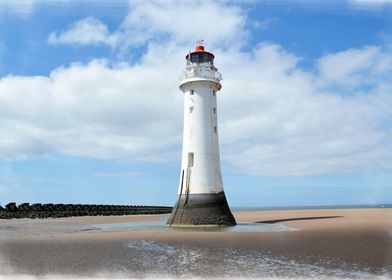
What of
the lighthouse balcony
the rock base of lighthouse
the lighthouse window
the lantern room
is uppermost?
the lantern room

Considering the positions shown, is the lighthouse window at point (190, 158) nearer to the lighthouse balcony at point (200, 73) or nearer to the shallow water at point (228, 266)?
the lighthouse balcony at point (200, 73)

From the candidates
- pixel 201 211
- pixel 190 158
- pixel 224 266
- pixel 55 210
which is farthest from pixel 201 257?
pixel 55 210

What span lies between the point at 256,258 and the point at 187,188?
38.5 ft

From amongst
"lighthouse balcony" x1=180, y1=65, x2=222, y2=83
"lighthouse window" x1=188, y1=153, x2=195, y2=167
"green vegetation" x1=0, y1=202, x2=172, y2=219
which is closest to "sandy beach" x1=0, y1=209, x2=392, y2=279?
"lighthouse window" x1=188, y1=153, x2=195, y2=167

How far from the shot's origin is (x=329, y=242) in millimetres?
13883

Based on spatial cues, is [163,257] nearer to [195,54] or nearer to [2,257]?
[2,257]

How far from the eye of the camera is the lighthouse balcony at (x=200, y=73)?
22.4m

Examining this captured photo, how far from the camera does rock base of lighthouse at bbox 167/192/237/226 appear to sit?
2164cm

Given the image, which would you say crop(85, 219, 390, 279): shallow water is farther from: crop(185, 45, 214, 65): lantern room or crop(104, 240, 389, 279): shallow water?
crop(185, 45, 214, 65): lantern room

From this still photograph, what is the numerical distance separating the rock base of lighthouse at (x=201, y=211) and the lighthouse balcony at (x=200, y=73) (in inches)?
273

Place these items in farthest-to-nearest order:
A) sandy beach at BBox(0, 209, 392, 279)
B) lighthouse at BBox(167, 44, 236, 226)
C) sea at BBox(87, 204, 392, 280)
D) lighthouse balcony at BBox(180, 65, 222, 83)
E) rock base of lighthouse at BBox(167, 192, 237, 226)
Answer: lighthouse balcony at BBox(180, 65, 222, 83) → lighthouse at BBox(167, 44, 236, 226) → rock base of lighthouse at BBox(167, 192, 237, 226) → sandy beach at BBox(0, 209, 392, 279) → sea at BBox(87, 204, 392, 280)

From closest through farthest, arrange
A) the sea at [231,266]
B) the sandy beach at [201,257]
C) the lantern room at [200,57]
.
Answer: the sea at [231,266] < the sandy beach at [201,257] < the lantern room at [200,57]

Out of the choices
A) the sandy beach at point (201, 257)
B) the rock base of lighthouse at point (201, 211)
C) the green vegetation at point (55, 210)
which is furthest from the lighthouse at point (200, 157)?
the green vegetation at point (55, 210)

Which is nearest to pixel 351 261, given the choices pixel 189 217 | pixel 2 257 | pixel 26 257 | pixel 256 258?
pixel 256 258
